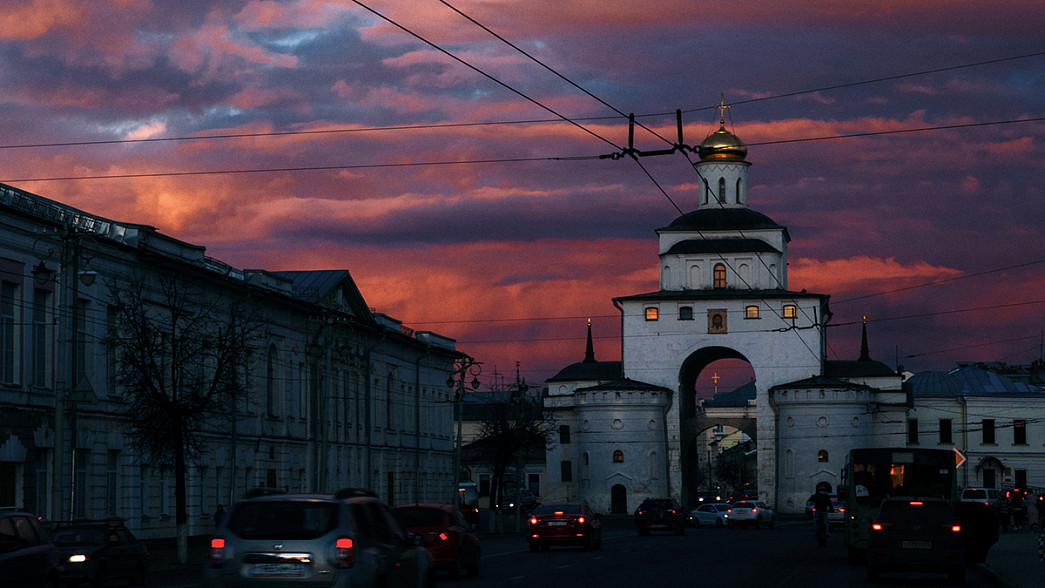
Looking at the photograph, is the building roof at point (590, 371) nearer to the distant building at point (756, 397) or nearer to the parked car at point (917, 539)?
the distant building at point (756, 397)

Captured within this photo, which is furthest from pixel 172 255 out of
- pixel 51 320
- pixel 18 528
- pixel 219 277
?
pixel 18 528

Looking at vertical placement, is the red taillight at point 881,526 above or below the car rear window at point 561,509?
above

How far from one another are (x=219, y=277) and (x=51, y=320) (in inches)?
448

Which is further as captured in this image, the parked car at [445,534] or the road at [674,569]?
the parked car at [445,534]

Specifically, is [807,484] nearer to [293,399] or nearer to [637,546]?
[293,399]

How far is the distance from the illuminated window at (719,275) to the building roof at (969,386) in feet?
64.1

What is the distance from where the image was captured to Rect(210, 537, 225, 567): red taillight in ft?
52.9

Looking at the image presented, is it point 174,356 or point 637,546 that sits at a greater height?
point 174,356

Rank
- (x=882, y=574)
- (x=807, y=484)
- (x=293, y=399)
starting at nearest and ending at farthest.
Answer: (x=882, y=574) < (x=293, y=399) < (x=807, y=484)

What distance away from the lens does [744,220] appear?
113625 millimetres

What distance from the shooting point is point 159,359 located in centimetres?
4672

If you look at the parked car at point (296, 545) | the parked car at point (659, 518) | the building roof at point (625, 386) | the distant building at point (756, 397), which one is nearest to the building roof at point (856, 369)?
the distant building at point (756, 397)

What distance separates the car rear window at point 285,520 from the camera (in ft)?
52.5

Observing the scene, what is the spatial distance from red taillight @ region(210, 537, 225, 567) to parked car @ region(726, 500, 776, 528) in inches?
2397
